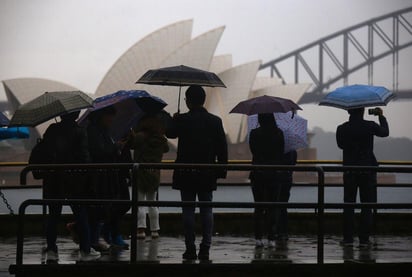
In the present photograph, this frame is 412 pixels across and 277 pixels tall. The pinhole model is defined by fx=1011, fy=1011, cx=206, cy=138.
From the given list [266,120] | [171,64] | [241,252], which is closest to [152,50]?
[171,64]

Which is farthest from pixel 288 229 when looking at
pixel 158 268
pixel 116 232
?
pixel 158 268

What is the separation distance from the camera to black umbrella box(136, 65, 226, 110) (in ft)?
21.1

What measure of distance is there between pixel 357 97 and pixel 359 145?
0.33 metres

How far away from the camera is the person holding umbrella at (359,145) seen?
679cm

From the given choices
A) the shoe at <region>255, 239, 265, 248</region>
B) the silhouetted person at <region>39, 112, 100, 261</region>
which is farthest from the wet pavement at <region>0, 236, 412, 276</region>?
the silhouetted person at <region>39, 112, 100, 261</region>

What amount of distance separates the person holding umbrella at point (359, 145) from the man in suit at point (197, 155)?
1371 mm

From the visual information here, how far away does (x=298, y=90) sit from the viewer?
5506 centimetres

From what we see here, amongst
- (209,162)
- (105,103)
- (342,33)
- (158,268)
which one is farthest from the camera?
(342,33)

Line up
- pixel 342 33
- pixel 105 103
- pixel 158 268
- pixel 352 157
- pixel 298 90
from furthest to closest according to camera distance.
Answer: pixel 342 33 → pixel 298 90 → pixel 352 157 → pixel 105 103 → pixel 158 268

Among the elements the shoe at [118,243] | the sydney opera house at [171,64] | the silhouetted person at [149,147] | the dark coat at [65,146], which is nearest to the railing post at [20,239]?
the dark coat at [65,146]

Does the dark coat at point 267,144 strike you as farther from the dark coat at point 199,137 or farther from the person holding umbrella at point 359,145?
the dark coat at point 199,137

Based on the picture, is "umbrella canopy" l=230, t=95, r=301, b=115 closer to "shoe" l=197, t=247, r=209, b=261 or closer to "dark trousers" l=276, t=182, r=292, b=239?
"dark trousers" l=276, t=182, r=292, b=239

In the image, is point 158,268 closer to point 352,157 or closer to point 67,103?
point 67,103

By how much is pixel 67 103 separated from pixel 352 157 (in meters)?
2.17
